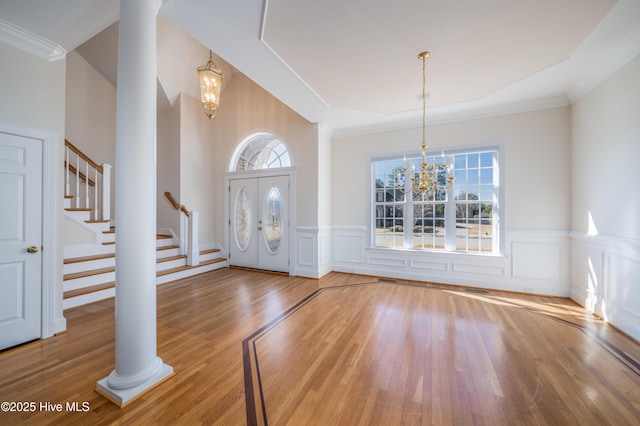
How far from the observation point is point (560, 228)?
12.6 ft

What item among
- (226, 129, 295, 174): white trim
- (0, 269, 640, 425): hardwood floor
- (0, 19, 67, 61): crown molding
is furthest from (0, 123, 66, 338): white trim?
(226, 129, 295, 174): white trim

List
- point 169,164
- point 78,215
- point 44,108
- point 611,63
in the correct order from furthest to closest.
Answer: point 169,164
point 78,215
point 611,63
point 44,108

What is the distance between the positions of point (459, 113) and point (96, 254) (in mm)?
6715

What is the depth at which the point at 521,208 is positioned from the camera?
4.04 metres

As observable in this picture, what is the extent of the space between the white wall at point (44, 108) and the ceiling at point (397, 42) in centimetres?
25

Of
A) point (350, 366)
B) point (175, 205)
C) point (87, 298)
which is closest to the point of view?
point (350, 366)

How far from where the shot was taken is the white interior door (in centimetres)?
228

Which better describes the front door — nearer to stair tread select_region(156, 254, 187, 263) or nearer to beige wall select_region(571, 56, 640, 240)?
stair tread select_region(156, 254, 187, 263)

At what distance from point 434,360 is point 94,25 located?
4.46 metres

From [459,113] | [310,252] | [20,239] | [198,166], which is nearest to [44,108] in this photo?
[20,239]

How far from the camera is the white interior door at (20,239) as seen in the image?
2.28m

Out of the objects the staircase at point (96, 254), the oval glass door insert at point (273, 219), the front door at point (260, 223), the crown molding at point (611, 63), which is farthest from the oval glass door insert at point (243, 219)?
the crown molding at point (611, 63)

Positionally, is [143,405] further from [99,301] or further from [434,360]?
[99,301]

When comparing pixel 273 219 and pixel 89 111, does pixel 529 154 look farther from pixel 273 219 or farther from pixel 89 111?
pixel 89 111
